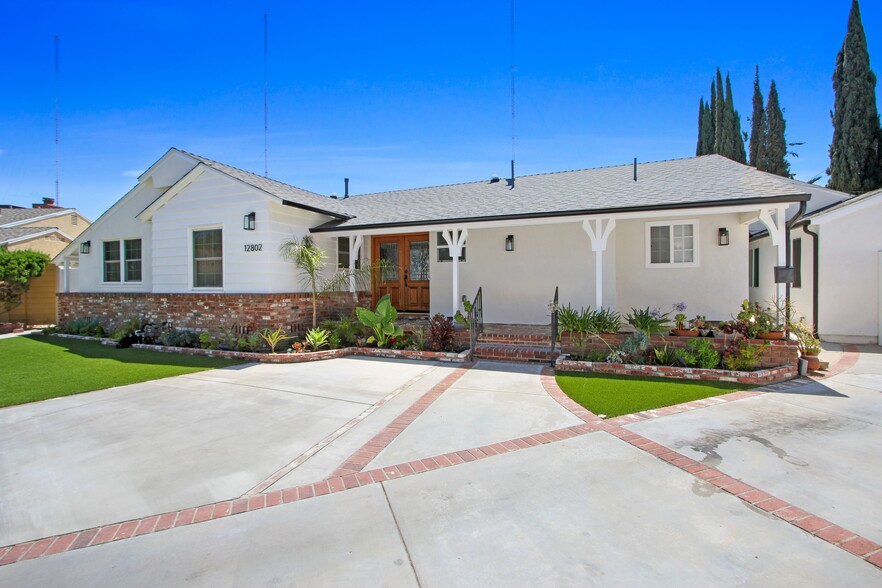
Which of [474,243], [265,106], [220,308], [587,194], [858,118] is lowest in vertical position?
[220,308]

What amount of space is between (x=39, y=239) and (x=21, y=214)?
5.03 m

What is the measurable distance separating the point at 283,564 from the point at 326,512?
1.95ft

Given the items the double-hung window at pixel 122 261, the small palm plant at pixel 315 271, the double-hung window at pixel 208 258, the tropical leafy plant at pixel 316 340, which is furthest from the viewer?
the double-hung window at pixel 122 261

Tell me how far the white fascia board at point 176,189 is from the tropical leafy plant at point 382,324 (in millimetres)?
5580

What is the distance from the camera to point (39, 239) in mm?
18859

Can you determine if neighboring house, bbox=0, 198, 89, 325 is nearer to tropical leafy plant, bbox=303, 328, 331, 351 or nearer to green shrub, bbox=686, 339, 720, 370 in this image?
tropical leafy plant, bbox=303, 328, 331, 351

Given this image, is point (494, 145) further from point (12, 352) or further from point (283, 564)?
point (12, 352)

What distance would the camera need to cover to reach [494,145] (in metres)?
13.8

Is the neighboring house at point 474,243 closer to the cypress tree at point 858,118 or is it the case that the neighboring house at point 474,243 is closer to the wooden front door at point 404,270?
the wooden front door at point 404,270

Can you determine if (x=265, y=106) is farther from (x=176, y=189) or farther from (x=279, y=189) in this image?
(x=176, y=189)

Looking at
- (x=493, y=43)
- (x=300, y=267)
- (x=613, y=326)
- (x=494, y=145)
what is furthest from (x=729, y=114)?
(x=300, y=267)

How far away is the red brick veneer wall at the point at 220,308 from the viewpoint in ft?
33.4

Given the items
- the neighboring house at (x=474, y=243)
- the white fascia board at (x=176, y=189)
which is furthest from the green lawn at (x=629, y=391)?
the white fascia board at (x=176, y=189)

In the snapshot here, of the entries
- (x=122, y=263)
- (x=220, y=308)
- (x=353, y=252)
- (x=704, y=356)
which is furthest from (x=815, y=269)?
(x=122, y=263)
